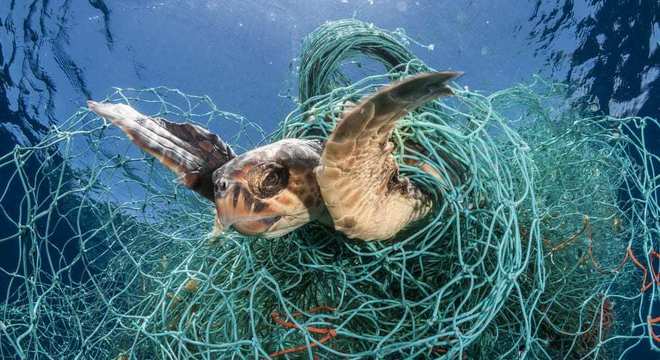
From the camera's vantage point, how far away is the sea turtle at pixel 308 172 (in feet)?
4.16

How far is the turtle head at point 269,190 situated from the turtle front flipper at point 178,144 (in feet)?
0.64

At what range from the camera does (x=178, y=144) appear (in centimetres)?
181

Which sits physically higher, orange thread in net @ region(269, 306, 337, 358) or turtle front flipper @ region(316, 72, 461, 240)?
turtle front flipper @ region(316, 72, 461, 240)

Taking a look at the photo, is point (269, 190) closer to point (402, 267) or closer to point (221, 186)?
point (221, 186)

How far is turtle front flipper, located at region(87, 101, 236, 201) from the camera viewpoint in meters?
1.69

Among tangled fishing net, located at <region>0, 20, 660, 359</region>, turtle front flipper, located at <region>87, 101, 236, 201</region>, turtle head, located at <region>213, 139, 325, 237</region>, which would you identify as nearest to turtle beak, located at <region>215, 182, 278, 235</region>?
turtle head, located at <region>213, 139, 325, 237</region>

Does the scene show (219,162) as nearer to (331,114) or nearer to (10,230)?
(331,114)

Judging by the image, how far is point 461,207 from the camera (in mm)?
1623

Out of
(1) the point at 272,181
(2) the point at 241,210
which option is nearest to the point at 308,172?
(1) the point at 272,181

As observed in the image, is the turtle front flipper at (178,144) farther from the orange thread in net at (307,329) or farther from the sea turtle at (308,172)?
the orange thread in net at (307,329)

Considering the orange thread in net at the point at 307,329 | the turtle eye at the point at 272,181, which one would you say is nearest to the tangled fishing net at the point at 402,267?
the orange thread in net at the point at 307,329

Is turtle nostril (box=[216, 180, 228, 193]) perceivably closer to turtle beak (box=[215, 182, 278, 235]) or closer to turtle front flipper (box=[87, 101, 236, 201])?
turtle beak (box=[215, 182, 278, 235])

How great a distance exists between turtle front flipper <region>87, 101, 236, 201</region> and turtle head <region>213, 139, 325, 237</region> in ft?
0.64

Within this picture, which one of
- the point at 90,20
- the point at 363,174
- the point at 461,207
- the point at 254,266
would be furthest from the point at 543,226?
the point at 90,20
